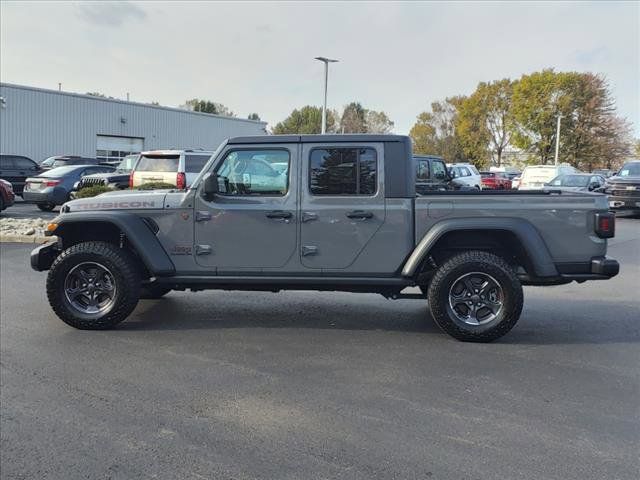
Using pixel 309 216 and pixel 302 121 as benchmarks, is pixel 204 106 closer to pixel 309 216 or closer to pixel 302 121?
pixel 302 121

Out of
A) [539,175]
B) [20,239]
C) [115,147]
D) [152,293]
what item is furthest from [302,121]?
[152,293]

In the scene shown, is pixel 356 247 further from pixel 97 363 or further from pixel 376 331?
pixel 97 363

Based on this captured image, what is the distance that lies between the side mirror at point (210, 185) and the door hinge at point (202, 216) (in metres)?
0.19

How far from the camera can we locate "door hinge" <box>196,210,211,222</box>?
570cm

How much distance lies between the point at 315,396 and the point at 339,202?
2.02 metres

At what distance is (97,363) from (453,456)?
9.93ft

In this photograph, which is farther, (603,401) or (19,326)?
(19,326)

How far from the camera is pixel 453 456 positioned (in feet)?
10.9

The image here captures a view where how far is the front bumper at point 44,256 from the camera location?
607 centimetres

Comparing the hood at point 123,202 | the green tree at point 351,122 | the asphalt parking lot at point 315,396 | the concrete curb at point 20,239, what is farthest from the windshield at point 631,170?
the green tree at point 351,122

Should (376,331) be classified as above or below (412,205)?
below

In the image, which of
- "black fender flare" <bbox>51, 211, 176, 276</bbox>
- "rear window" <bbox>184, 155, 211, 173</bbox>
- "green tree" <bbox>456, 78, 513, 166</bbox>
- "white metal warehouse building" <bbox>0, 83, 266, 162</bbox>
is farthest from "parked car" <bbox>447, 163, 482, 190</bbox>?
"green tree" <bbox>456, 78, 513, 166</bbox>

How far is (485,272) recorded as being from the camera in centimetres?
539

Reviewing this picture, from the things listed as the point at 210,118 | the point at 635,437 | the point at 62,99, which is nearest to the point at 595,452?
the point at 635,437
